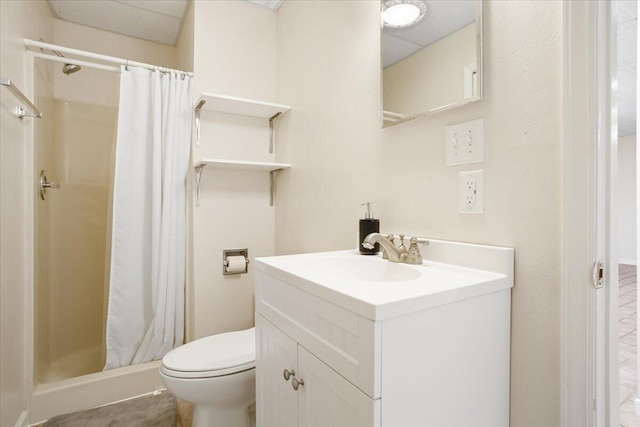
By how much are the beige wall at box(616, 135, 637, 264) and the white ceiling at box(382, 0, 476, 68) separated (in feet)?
21.2

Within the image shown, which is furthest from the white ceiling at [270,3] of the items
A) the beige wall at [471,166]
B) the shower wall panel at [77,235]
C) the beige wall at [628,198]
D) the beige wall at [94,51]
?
the beige wall at [628,198]

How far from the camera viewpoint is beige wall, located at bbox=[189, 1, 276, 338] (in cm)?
196

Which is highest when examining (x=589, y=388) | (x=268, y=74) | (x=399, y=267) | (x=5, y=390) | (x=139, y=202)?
(x=268, y=74)

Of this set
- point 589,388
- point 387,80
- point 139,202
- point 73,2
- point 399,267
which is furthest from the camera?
point 73,2

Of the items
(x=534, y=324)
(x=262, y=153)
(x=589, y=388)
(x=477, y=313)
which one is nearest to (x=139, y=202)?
(x=262, y=153)

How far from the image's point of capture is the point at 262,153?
7.14ft

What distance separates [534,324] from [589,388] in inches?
6.2

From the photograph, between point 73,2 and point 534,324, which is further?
point 73,2

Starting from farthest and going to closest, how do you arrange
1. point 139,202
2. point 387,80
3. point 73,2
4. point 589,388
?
1. point 73,2
2. point 139,202
3. point 387,80
4. point 589,388

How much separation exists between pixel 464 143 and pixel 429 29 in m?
0.44

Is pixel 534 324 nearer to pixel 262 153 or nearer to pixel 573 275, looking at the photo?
pixel 573 275

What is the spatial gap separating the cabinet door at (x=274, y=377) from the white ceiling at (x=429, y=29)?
3.49 ft

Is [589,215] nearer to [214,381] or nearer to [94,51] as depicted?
[214,381]

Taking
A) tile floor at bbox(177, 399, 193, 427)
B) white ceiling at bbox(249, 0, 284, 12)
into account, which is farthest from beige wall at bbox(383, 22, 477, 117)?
tile floor at bbox(177, 399, 193, 427)
